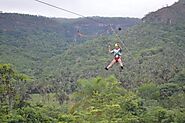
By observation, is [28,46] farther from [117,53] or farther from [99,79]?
[117,53]

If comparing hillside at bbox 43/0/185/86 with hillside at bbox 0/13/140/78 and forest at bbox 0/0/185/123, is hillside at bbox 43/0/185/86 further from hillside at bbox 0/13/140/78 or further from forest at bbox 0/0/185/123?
hillside at bbox 0/13/140/78

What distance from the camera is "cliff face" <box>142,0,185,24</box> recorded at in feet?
438

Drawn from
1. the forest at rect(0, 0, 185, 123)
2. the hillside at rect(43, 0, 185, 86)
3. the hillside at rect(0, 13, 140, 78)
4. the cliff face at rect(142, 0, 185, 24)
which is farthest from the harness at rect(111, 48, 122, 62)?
the cliff face at rect(142, 0, 185, 24)

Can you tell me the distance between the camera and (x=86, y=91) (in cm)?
5378

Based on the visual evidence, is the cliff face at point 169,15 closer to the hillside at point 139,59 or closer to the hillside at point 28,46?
the hillside at point 139,59

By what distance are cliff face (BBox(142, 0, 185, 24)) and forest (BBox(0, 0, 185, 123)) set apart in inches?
13.4

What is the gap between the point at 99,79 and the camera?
51562 mm

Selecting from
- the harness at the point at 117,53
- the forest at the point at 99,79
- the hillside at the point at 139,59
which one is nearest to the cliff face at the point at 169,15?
the forest at the point at 99,79

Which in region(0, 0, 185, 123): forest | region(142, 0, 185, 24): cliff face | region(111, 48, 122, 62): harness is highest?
region(142, 0, 185, 24): cliff face

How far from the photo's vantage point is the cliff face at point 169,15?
5251 inches

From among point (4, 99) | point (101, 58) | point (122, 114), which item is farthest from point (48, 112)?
point (101, 58)

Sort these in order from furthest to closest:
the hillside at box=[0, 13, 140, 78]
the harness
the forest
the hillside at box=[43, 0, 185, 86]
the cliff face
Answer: the cliff face, the hillside at box=[0, 13, 140, 78], the hillside at box=[43, 0, 185, 86], the forest, the harness

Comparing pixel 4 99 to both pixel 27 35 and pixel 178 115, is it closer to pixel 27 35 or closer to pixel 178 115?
pixel 178 115

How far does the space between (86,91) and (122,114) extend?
17666 mm
